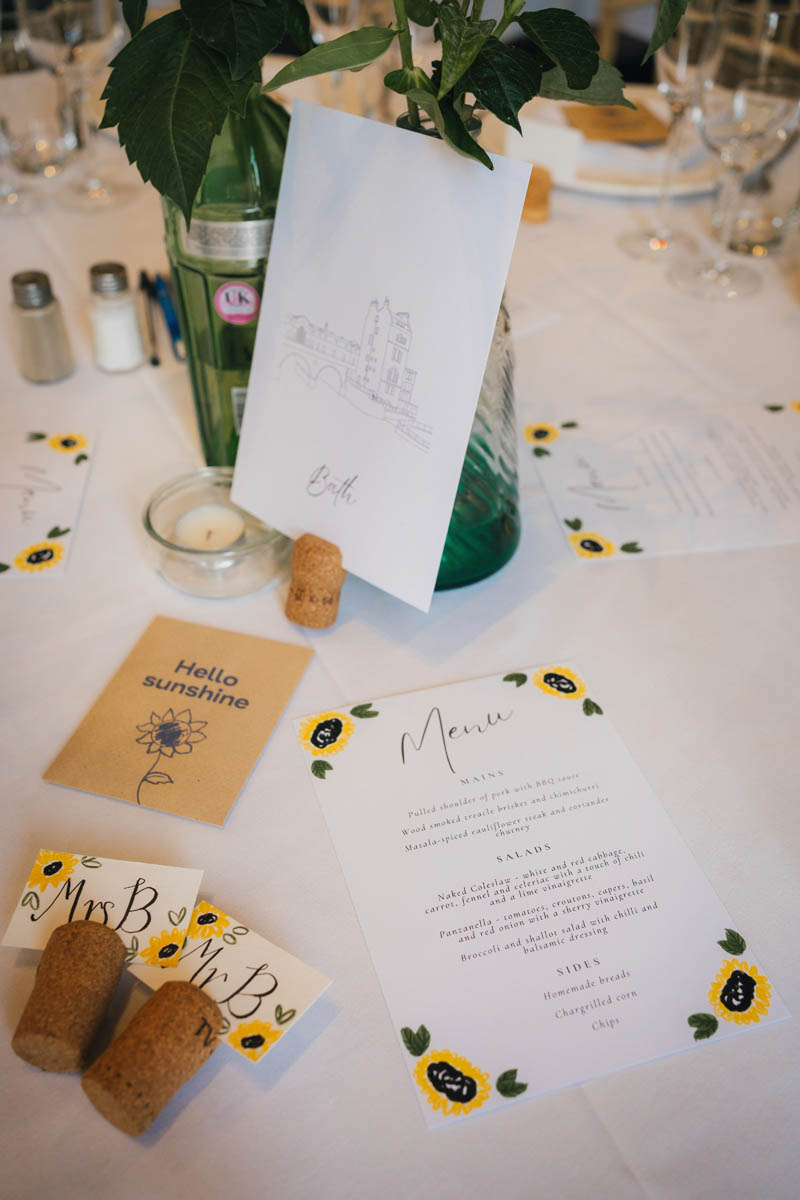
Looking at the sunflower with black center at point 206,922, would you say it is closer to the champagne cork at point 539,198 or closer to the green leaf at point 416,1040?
the green leaf at point 416,1040

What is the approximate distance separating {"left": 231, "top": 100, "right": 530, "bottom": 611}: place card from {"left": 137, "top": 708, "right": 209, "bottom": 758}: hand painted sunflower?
16 cm

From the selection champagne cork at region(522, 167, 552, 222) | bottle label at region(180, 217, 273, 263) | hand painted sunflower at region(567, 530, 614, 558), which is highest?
bottle label at region(180, 217, 273, 263)

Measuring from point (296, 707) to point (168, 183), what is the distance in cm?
34

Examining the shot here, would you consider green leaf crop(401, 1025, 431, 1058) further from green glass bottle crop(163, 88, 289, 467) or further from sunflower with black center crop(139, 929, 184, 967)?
green glass bottle crop(163, 88, 289, 467)

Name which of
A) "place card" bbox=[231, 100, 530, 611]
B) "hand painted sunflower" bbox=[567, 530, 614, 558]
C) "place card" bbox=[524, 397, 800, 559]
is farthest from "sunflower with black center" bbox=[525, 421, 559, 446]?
"place card" bbox=[231, 100, 530, 611]

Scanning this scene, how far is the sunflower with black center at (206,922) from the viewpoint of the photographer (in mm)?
504

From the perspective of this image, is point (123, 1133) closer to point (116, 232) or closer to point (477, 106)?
point (477, 106)

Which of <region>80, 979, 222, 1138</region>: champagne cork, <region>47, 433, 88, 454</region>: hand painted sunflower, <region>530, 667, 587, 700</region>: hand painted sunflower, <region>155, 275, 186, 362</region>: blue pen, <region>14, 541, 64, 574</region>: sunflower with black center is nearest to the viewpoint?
<region>80, 979, 222, 1138</region>: champagne cork

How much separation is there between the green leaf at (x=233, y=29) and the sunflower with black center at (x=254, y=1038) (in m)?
0.50

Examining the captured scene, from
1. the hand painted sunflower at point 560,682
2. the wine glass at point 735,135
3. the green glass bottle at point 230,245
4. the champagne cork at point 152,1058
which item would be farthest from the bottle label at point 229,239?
the wine glass at point 735,135

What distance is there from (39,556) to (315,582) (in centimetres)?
26

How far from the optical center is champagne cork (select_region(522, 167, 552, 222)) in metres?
1.25

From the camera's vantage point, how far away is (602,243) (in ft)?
4.04

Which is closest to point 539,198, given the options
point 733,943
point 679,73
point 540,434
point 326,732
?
point 679,73
